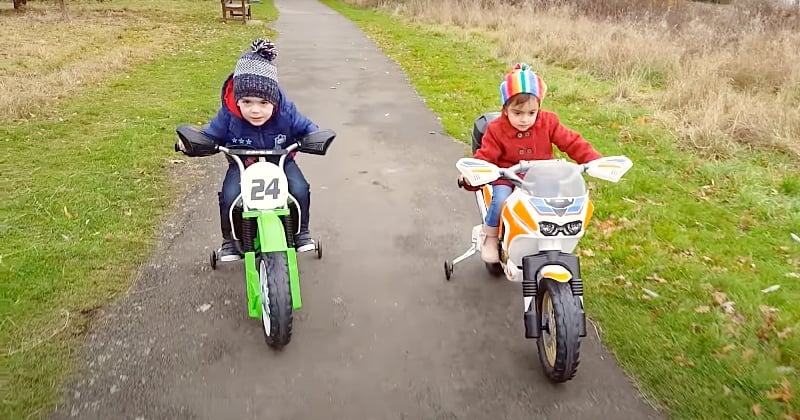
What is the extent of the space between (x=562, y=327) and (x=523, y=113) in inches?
55.2

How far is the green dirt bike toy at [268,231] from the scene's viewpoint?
11.9ft

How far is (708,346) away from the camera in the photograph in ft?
12.8

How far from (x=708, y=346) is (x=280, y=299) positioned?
2557 mm

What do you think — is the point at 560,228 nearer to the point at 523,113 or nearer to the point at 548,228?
the point at 548,228

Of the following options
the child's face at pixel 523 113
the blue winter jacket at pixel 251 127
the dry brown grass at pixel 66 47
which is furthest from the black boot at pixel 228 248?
the dry brown grass at pixel 66 47

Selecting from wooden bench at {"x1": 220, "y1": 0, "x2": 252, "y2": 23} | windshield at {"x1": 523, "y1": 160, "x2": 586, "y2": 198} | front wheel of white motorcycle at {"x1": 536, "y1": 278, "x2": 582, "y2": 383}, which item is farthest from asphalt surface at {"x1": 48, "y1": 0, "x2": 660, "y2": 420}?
wooden bench at {"x1": 220, "y1": 0, "x2": 252, "y2": 23}

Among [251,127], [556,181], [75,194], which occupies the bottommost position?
[75,194]

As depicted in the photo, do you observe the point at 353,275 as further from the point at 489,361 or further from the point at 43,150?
the point at 43,150

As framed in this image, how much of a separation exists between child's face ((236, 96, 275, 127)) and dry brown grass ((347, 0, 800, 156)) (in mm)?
5845

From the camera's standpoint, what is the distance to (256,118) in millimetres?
4070

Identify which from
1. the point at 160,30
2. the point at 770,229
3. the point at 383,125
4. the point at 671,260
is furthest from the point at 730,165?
the point at 160,30

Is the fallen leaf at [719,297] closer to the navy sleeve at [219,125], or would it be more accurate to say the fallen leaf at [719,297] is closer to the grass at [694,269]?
the grass at [694,269]

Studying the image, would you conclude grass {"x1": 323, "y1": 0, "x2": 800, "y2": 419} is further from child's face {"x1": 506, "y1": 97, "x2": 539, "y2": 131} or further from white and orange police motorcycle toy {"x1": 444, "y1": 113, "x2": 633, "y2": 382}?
child's face {"x1": 506, "y1": 97, "x2": 539, "y2": 131}

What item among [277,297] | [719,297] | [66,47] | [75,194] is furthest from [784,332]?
[66,47]
